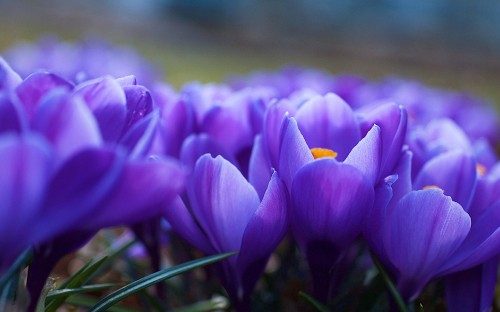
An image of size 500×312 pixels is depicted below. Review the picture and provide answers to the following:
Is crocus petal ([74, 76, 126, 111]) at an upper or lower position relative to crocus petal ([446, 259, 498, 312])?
upper

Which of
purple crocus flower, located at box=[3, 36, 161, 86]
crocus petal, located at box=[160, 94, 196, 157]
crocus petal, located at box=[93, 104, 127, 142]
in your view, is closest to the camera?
crocus petal, located at box=[93, 104, 127, 142]

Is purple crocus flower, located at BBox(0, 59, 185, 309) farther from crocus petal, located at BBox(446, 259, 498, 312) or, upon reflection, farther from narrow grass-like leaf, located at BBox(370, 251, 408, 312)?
crocus petal, located at BBox(446, 259, 498, 312)

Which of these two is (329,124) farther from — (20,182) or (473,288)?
(20,182)

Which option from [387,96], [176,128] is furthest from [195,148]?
[387,96]

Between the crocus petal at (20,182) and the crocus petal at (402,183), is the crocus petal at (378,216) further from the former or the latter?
the crocus petal at (20,182)

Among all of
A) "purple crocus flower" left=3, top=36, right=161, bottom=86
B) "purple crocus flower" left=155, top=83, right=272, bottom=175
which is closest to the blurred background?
"purple crocus flower" left=3, top=36, right=161, bottom=86

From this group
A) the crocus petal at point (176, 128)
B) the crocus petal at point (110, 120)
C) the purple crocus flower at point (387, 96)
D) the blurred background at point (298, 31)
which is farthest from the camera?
the blurred background at point (298, 31)

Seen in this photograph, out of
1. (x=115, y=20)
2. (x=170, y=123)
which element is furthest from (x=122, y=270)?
(x=115, y=20)

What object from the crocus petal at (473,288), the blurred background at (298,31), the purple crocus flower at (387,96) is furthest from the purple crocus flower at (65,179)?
the blurred background at (298,31)
